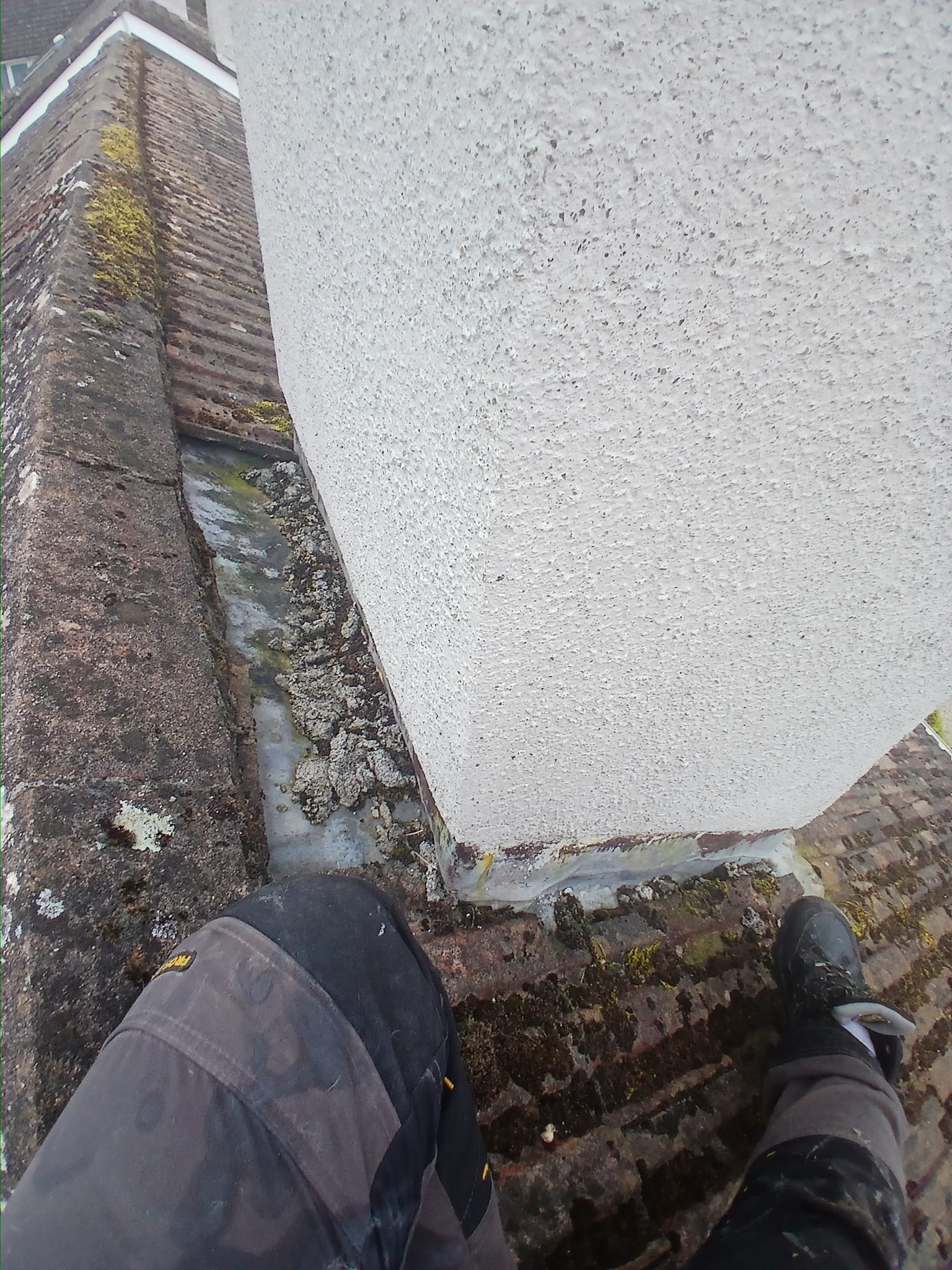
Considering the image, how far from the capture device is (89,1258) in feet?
2.03

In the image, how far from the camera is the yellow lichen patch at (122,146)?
10.1 ft

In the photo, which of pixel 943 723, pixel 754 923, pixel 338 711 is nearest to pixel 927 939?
pixel 754 923

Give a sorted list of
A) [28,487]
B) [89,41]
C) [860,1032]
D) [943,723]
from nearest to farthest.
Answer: [28,487] → [860,1032] → [943,723] → [89,41]

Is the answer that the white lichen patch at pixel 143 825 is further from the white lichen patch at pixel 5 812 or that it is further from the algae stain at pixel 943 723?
the algae stain at pixel 943 723

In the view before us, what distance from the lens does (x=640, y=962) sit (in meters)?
1.37

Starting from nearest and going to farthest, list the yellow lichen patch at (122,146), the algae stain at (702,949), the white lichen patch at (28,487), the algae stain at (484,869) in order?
the algae stain at (484,869) < the white lichen patch at (28,487) < the algae stain at (702,949) < the yellow lichen patch at (122,146)

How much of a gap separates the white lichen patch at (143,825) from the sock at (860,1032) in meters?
1.73

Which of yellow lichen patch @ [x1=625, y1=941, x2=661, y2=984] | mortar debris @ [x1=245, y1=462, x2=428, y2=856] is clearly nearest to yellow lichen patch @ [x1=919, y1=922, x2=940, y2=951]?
yellow lichen patch @ [x1=625, y1=941, x2=661, y2=984]

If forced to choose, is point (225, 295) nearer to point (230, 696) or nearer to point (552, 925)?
point (230, 696)

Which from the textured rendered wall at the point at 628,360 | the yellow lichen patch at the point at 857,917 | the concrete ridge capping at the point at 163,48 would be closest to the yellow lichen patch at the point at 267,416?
the textured rendered wall at the point at 628,360

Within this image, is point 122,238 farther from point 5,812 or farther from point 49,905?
point 49,905

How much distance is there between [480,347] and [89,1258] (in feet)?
3.38

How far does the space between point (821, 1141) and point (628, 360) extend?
5.34 feet

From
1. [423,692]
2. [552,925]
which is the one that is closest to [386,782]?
[423,692]
